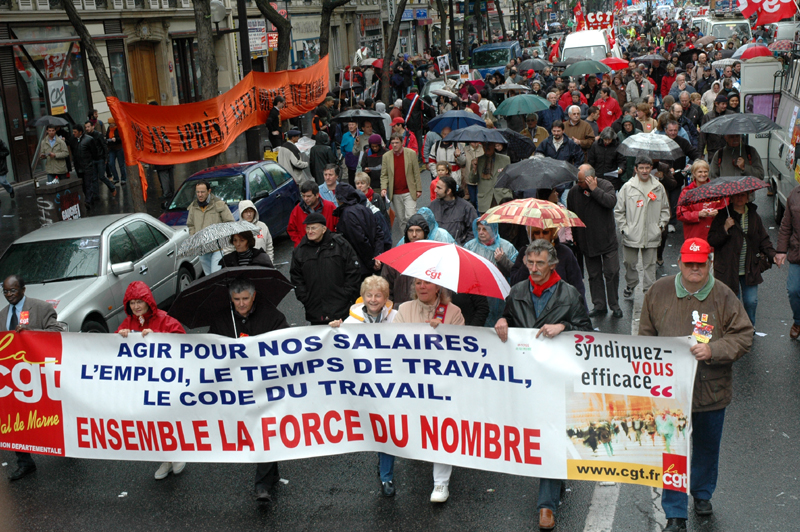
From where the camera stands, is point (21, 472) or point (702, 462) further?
point (21, 472)

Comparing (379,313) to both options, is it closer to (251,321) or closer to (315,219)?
Result: (251,321)

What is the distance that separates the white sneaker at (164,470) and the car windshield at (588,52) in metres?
28.9

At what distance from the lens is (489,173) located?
1159 cm

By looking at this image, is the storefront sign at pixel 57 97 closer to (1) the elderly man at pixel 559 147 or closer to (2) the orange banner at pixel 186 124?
(2) the orange banner at pixel 186 124

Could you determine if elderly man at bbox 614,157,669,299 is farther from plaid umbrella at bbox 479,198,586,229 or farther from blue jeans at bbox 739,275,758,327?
plaid umbrella at bbox 479,198,586,229

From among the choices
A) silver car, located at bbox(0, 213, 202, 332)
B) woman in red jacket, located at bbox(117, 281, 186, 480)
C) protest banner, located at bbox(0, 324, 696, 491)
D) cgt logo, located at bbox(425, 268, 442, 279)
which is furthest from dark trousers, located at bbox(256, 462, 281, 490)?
silver car, located at bbox(0, 213, 202, 332)

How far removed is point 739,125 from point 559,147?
2.56 m

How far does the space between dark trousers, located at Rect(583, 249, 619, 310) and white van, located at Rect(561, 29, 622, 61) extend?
24.5 metres

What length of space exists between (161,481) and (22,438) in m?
1.02

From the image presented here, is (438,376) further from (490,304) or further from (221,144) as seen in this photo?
(221,144)

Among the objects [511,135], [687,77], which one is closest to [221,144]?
[511,135]

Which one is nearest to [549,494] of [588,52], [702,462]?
[702,462]

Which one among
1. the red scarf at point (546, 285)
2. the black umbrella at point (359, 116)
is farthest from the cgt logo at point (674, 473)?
the black umbrella at point (359, 116)

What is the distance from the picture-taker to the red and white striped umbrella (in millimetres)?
→ 5602
